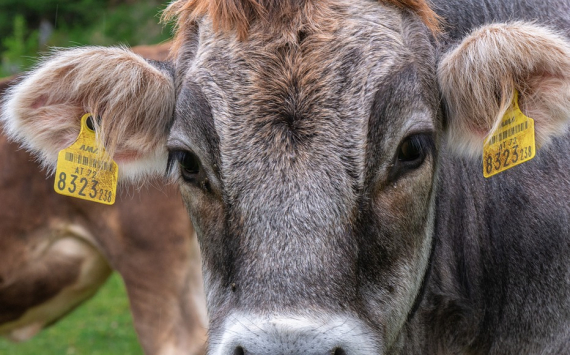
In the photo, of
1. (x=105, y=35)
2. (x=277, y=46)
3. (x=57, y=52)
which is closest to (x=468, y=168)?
(x=277, y=46)

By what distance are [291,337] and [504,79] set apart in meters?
1.48

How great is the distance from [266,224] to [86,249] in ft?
14.1

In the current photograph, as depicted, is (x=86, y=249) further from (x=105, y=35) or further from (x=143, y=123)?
(x=105, y=35)

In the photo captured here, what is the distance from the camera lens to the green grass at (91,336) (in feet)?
31.1

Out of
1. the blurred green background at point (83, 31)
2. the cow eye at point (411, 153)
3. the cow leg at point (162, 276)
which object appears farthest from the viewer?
the blurred green background at point (83, 31)

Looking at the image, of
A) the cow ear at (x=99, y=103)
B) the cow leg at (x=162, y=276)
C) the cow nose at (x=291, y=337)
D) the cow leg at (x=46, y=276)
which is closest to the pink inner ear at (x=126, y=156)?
the cow ear at (x=99, y=103)

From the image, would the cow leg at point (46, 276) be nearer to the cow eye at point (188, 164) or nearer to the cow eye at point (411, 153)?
the cow eye at point (188, 164)

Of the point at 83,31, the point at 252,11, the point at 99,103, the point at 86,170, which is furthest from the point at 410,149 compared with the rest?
the point at 83,31

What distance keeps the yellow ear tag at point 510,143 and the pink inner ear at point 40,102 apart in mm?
2021

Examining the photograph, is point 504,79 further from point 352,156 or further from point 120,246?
point 120,246

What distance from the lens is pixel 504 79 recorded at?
347cm

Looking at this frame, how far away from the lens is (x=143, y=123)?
153 inches

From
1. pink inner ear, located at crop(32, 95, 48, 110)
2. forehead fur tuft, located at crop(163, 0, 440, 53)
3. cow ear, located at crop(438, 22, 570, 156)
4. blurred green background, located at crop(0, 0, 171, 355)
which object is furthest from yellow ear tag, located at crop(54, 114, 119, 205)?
blurred green background, located at crop(0, 0, 171, 355)

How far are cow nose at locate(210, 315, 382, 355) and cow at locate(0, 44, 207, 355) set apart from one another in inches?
147
